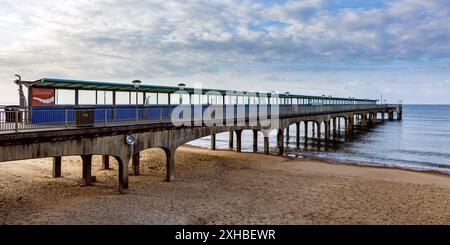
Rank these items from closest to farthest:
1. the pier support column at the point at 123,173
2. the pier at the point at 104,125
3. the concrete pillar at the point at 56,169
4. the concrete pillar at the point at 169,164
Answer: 1. the pier at the point at 104,125
2. the pier support column at the point at 123,173
3. the concrete pillar at the point at 169,164
4. the concrete pillar at the point at 56,169

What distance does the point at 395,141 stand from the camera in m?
50.5

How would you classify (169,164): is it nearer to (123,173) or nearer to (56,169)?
(123,173)

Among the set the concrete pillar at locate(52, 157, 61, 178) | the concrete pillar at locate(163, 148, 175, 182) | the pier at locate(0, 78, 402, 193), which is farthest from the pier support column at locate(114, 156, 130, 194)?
the concrete pillar at locate(52, 157, 61, 178)

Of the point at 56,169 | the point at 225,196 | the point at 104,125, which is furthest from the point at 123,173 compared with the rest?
the point at 56,169

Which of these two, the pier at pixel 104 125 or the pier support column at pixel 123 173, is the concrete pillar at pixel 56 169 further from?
the pier support column at pixel 123 173

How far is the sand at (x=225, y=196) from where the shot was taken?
1356 centimetres

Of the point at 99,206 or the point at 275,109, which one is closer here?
the point at 99,206

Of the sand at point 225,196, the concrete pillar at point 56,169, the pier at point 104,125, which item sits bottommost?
the sand at point 225,196

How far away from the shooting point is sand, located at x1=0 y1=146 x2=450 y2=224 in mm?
13562

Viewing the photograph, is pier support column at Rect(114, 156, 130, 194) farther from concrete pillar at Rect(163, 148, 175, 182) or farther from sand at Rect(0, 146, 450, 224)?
concrete pillar at Rect(163, 148, 175, 182)

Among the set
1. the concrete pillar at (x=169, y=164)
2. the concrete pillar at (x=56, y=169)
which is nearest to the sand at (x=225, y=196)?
the concrete pillar at (x=169, y=164)
